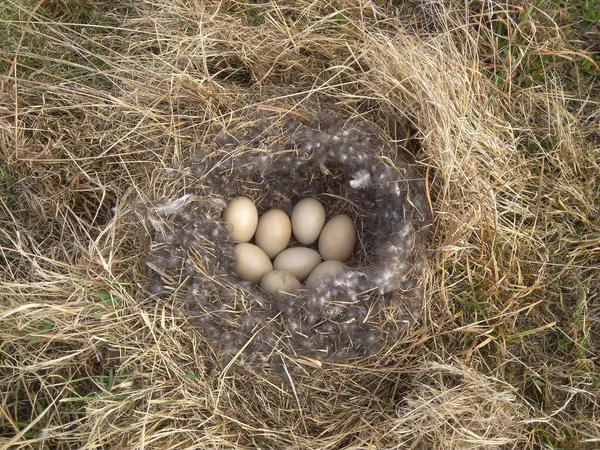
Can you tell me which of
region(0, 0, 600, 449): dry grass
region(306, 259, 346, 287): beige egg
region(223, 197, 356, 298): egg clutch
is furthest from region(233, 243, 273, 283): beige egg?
region(0, 0, 600, 449): dry grass

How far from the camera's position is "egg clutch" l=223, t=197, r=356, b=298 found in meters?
2.21

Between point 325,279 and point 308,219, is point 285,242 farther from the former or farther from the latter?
point 325,279

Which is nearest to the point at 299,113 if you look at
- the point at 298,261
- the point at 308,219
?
the point at 308,219

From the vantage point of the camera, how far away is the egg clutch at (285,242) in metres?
2.21

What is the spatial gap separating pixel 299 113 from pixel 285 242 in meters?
0.46

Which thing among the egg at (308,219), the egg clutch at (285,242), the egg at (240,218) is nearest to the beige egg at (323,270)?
the egg clutch at (285,242)

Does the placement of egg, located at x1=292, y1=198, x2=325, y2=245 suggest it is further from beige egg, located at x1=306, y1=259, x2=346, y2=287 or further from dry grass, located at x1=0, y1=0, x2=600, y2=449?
dry grass, located at x1=0, y1=0, x2=600, y2=449

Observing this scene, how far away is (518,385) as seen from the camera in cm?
209

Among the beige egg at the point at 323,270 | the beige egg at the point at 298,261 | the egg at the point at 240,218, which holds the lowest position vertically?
the beige egg at the point at 298,261

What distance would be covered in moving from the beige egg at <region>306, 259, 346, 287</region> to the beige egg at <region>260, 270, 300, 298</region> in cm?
5

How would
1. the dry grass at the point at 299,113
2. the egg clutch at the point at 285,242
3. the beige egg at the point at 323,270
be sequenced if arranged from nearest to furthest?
the dry grass at the point at 299,113 → the beige egg at the point at 323,270 → the egg clutch at the point at 285,242

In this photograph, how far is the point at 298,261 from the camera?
88.7 inches

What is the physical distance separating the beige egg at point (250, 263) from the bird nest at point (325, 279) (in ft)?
0.26

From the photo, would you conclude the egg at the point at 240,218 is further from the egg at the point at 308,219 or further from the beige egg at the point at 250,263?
the egg at the point at 308,219
